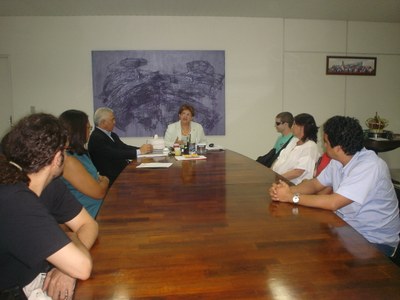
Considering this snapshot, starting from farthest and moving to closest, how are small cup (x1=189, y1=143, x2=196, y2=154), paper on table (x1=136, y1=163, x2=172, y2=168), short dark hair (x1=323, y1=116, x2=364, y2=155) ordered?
small cup (x1=189, y1=143, x2=196, y2=154) < paper on table (x1=136, y1=163, x2=172, y2=168) < short dark hair (x1=323, y1=116, x2=364, y2=155)

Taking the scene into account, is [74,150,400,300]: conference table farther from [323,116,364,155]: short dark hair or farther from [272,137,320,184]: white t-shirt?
[272,137,320,184]: white t-shirt

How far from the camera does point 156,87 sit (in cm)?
493

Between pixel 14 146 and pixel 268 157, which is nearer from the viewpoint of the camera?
pixel 14 146

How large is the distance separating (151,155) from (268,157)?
4.22ft

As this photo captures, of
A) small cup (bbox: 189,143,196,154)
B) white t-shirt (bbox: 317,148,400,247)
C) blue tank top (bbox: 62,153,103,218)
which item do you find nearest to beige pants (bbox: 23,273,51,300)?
blue tank top (bbox: 62,153,103,218)

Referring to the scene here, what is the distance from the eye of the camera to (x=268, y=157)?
11.6 ft

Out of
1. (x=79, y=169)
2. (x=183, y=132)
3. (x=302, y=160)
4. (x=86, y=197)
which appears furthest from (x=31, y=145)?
(x=183, y=132)

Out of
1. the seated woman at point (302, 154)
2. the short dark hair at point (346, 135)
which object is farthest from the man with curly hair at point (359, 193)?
the seated woman at point (302, 154)

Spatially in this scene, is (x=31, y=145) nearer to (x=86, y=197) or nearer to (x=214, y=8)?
(x=86, y=197)

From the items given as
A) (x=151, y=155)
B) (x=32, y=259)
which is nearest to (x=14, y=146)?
(x=32, y=259)

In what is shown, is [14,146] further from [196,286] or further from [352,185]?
[352,185]

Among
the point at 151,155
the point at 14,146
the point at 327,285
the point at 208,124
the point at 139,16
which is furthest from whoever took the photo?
the point at 208,124

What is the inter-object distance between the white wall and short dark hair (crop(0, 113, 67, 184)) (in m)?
4.03

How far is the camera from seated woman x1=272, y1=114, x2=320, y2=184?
2756 millimetres
